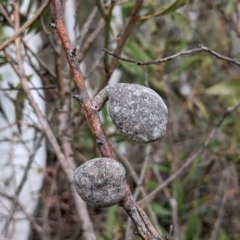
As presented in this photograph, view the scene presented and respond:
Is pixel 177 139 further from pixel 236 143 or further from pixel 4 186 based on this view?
pixel 4 186

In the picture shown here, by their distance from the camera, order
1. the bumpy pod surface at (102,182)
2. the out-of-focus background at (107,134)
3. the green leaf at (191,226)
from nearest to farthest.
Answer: the bumpy pod surface at (102,182) < the out-of-focus background at (107,134) < the green leaf at (191,226)

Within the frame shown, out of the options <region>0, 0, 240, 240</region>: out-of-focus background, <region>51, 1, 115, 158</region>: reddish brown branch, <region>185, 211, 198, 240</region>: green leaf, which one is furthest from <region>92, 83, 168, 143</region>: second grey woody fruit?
<region>185, 211, 198, 240</region>: green leaf

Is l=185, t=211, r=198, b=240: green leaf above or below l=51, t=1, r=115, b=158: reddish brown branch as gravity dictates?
below

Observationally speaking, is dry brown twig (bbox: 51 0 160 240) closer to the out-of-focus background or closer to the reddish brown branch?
the reddish brown branch

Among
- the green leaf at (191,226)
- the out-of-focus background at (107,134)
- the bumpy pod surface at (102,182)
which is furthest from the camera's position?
the green leaf at (191,226)

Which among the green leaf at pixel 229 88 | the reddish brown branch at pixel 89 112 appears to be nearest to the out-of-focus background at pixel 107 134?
the green leaf at pixel 229 88

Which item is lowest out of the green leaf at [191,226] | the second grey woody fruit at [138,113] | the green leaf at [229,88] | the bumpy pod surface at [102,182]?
the green leaf at [191,226]

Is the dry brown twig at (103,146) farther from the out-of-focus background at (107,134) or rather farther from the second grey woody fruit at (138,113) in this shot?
the out-of-focus background at (107,134)
